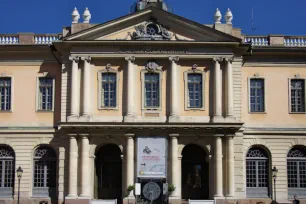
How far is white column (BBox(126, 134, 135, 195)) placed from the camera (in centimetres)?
3600

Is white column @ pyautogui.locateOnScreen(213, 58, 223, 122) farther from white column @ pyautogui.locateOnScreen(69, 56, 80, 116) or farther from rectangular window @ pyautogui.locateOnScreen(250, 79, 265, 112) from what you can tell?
white column @ pyautogui.locateOnScreen(69, 56, 80, 116)

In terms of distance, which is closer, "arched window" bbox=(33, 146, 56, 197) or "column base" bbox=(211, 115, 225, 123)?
"column base" bbox=(211, 115, 225, 123)

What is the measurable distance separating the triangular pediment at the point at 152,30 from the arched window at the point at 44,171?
24.1 feet

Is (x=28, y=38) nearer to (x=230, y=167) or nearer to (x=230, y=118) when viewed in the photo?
(x=230, y=118)

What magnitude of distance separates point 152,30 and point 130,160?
8.04 m

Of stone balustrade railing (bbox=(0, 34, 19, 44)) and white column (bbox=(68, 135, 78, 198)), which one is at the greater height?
stone balustrade railing (bbox=(0, 34, 19, 44))

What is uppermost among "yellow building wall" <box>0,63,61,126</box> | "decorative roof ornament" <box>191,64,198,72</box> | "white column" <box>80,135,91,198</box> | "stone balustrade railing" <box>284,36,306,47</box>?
"stone balustrade railing" <box>284,36,306,47</box>

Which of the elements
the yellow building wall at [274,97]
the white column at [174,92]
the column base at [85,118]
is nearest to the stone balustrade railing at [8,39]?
the column base at [85,118]

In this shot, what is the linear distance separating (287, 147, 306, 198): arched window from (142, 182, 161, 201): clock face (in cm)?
855

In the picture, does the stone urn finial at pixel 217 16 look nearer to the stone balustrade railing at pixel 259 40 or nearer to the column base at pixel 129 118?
the stone balustrade railing at pixel 259 40

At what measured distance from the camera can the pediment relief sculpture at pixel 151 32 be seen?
37.2 metres

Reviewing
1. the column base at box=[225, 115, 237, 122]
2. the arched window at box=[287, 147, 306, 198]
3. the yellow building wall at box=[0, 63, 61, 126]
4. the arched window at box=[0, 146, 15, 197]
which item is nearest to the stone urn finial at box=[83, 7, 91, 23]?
the yellow building wall at box=[0, 63, 61, 126]

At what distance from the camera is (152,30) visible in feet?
123

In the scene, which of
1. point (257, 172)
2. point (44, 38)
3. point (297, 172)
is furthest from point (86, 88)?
point (297, 172)
